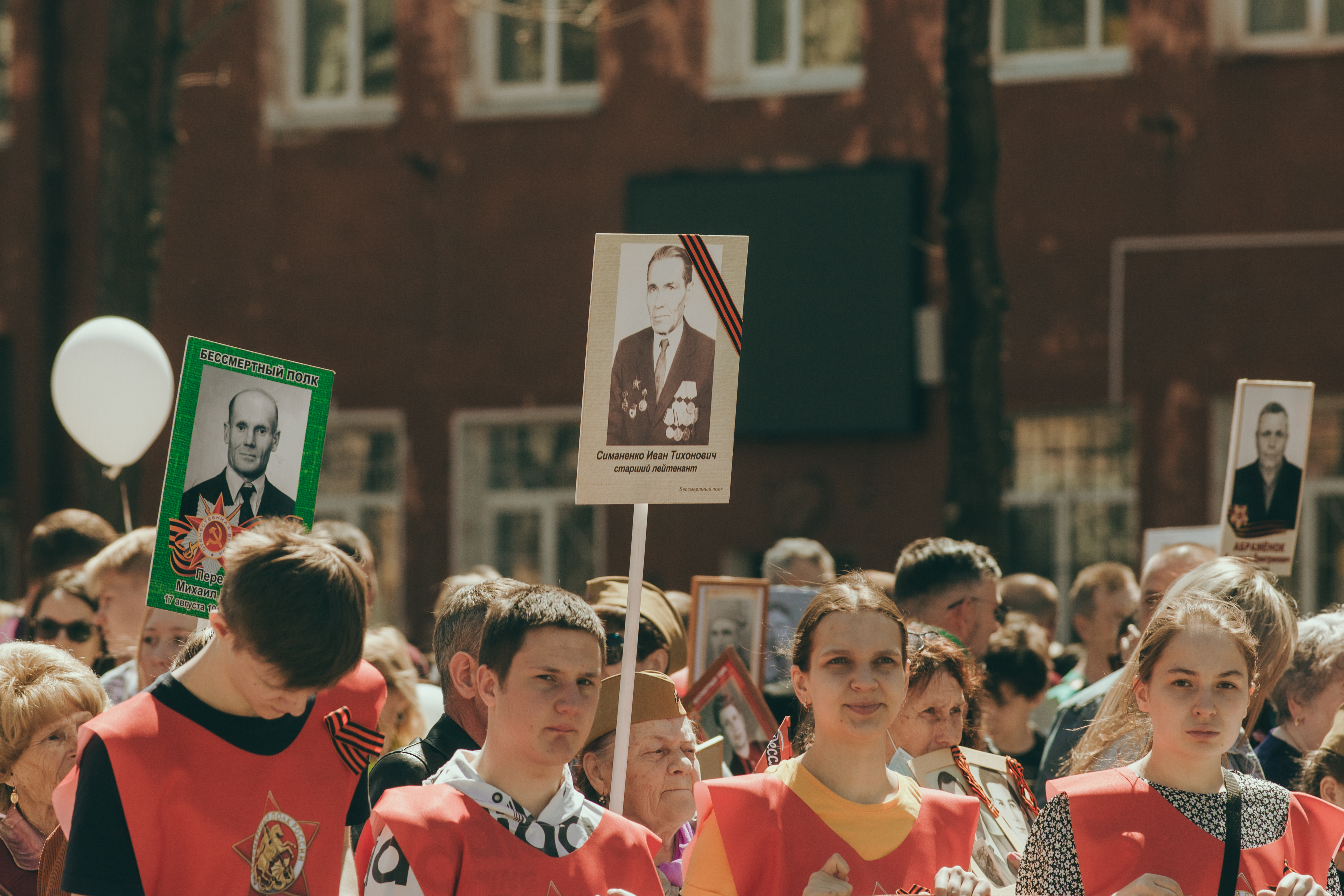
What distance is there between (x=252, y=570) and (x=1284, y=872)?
2.00 metres

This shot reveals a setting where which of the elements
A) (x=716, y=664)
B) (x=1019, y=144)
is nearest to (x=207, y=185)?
(x=1019, y=144)

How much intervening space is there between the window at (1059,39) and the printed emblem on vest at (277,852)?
1058cm

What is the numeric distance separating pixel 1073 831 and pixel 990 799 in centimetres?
82

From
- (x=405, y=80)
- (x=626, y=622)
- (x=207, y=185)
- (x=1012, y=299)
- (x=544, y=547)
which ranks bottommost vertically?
(x=544, y=547)

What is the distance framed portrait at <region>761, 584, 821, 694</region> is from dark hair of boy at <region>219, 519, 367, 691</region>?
3.09 m

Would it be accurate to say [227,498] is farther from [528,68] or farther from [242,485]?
[528,68]

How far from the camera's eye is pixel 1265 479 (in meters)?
5.39

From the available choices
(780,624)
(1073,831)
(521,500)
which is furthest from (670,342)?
(521,500)

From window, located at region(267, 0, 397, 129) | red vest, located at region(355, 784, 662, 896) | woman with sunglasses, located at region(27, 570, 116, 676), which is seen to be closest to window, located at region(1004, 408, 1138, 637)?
window, located at region(267, 0, 397, 129)

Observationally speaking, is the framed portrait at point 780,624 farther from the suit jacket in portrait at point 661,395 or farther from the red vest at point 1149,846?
the red vest at point 1149,846

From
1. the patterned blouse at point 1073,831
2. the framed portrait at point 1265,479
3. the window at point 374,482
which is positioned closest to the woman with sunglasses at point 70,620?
the patterned blouse at point 1073,831

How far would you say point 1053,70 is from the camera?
40.9ft

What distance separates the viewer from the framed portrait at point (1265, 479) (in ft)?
17.6

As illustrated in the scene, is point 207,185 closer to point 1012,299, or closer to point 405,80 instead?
point 405,80
